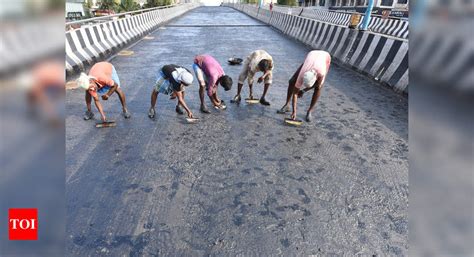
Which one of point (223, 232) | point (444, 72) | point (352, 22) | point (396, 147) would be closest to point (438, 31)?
point (444, 72)

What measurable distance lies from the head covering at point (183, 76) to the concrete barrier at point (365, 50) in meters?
4.09

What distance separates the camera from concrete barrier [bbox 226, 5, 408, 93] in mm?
5852

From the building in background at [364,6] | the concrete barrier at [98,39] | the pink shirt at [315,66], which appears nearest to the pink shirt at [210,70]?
the pink shirt at [315,66]

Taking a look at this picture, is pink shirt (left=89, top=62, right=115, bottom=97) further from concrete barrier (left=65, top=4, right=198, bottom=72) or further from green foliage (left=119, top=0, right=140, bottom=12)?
green foliage (left=119, top=0, right=140, bottom=12)

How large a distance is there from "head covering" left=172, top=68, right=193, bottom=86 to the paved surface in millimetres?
660

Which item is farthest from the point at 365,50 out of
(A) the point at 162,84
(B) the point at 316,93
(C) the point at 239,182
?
(C) the point at 239,182

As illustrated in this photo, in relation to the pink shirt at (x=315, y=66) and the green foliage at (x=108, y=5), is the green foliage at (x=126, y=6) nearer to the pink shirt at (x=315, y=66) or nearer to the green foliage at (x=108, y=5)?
the green foliage at (x=108, y=5)

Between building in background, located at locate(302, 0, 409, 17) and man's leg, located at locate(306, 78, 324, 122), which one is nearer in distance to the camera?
man's leg, located at locate(306, 78, 324, 122)

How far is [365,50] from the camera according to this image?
739cm

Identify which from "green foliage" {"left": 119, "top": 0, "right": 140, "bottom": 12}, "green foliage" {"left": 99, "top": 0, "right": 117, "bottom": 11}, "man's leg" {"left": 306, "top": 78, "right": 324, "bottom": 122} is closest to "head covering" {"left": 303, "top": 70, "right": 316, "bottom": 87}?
"man's leg" {"left": 306, "top": 78, "right": 324, "bottom": 122}

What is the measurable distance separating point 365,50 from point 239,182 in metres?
6.08

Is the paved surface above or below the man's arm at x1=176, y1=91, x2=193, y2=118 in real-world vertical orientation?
below

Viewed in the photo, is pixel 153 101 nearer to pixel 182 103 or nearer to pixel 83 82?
pixel 182 103

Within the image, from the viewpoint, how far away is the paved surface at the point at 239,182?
2281 millimetres
